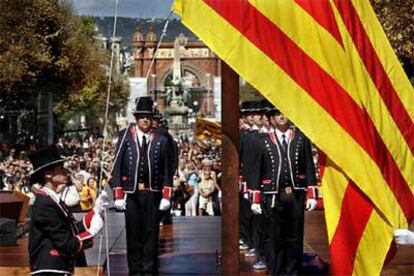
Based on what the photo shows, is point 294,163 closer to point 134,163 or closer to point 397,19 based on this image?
point 134,163

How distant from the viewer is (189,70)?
4884 inches

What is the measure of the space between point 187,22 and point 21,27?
2606cm

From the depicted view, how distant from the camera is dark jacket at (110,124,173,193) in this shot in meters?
8.85

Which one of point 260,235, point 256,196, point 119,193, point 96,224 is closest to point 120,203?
point 119,193

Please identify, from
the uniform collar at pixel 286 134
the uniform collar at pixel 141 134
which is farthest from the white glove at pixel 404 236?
the uniform collar at pixel 141 134

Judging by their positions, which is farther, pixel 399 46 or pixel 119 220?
pixel 399 46

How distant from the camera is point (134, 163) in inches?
349

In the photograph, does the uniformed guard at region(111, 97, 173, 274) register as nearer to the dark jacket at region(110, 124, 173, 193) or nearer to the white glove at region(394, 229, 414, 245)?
the dark jacket at region(110, 124, 173, 193)

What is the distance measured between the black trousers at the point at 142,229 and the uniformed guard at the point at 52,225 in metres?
2.99

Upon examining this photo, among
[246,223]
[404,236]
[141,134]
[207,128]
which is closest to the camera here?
[404,236]

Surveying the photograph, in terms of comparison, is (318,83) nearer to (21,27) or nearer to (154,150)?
(154,150)

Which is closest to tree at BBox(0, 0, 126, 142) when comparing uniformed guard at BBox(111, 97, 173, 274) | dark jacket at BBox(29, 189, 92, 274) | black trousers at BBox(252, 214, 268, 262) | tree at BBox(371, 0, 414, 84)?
tree at BBox(371, 0, 414, 84)

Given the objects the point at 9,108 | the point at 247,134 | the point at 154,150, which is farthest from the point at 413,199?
the point at 9,108

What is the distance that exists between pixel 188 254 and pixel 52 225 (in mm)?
5384
